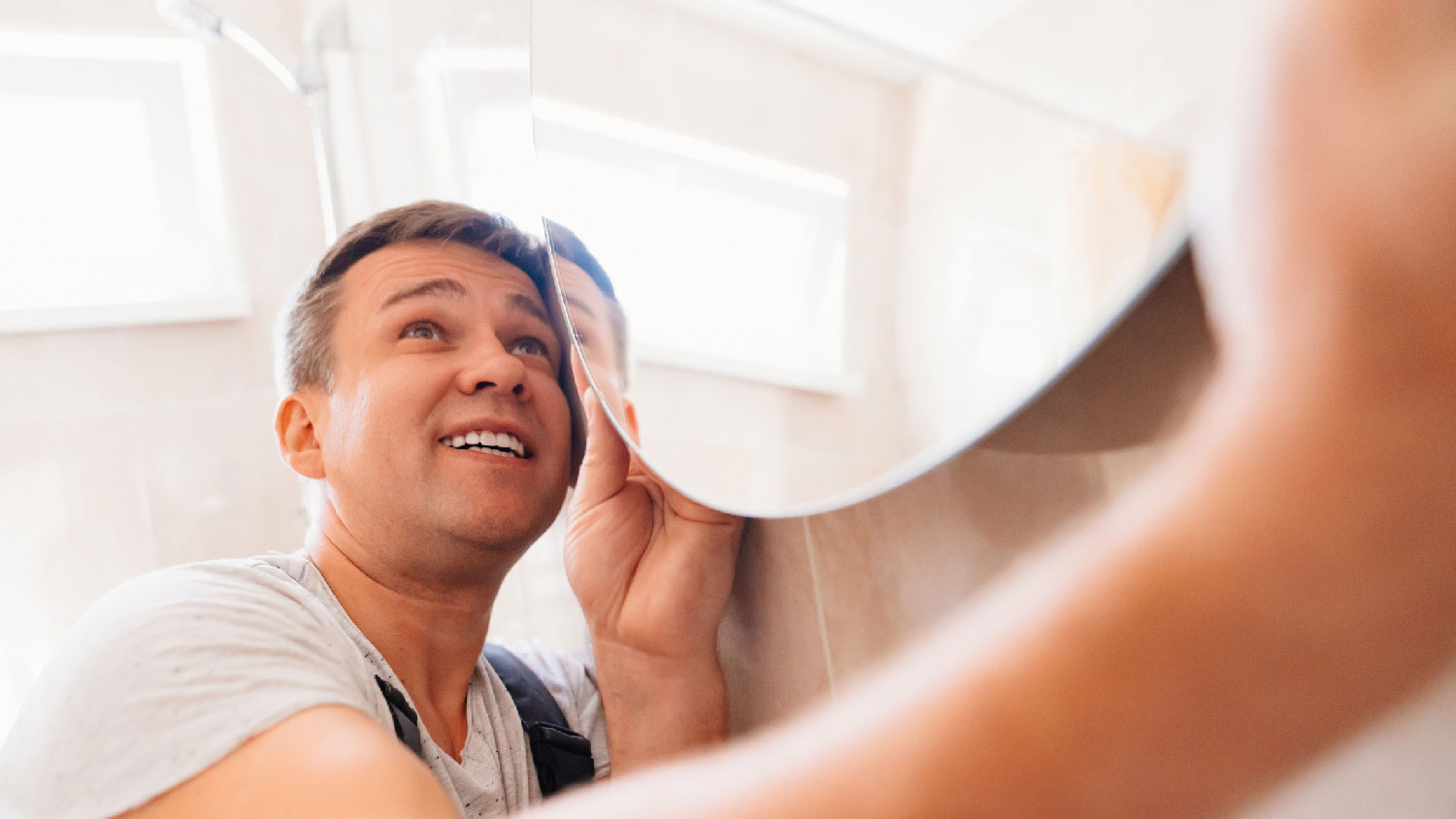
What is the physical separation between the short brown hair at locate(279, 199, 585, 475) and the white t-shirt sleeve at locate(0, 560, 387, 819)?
184mm

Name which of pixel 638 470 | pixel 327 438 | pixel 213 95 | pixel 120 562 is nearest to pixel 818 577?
pixel 638 470

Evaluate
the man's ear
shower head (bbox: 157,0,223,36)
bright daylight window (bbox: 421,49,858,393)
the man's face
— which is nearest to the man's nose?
the man's face

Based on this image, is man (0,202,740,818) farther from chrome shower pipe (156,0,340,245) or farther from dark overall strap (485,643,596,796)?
chrome shower pipe (156,0,340,245)

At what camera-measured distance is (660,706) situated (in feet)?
1.46

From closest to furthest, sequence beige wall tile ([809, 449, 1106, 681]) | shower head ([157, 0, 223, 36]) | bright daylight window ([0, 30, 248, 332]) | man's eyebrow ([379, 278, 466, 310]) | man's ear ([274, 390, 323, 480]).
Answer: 1. beige wall tile ([809, 449, 1106, 681])
2. man's eyebrow ([379, 278, 466, 310])
3. man's ear ([274, 390, 323, 480])
4. shower head ([157, 0, 223, 36])
5. bright daylight window ([0, 30, 248, 332])

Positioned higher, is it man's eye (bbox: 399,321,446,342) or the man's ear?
man's eye (bbox: 399,321,446,342)

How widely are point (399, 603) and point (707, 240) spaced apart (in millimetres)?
356

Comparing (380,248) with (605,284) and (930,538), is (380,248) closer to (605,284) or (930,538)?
(605,284)

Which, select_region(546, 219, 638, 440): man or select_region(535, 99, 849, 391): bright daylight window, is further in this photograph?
select_region(546, 219, 638, 440): man

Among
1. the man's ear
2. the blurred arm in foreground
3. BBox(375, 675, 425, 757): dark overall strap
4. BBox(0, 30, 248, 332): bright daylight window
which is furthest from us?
BBox(0, 30, 248, 332): bright daylight window

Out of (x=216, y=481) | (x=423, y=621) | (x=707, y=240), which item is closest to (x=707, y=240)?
(x=707, y=240)

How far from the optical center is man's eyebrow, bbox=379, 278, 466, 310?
602 millimetres

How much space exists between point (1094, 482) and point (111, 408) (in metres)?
1.23

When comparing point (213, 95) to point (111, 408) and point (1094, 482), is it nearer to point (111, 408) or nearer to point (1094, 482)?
point (111, 408)
